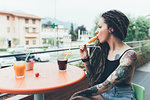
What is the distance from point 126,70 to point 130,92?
19 centimetres

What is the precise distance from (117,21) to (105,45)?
33cm

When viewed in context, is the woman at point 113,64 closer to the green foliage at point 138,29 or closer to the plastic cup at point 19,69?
the plastic cup at point 19,69

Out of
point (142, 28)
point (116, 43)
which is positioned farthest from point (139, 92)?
point (142, 28)

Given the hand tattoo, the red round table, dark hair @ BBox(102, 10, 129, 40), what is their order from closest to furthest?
the red round table
the hand tattoo
dark hair @ BBox(102, 10, 129, 40)

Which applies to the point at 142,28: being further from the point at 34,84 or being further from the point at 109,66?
the point at 34,84

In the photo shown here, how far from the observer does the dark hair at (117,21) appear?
98 cm

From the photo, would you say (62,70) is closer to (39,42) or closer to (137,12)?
(137,12)

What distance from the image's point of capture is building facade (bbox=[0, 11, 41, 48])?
28.8 metres

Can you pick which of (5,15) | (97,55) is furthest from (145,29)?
(5,15)

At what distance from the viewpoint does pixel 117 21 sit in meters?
0.98

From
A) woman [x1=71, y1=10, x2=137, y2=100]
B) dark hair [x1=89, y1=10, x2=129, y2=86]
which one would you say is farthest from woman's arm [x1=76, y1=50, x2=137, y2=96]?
dark hair [x1=89, y1=10, x2=129, y2=86]

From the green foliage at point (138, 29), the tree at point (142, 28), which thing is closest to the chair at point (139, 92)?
the green foliage at point (138, 29)

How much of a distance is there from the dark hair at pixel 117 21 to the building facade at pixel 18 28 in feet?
99.2

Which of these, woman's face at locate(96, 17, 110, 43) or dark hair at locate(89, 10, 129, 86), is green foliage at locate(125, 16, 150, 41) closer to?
dark hair at locate(89, 10, 129, 86)
